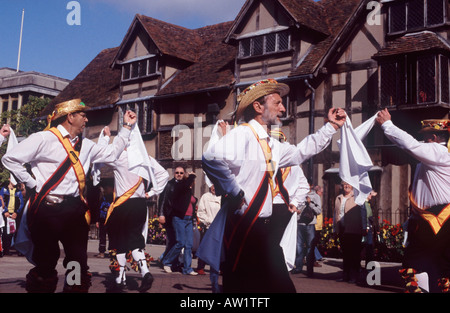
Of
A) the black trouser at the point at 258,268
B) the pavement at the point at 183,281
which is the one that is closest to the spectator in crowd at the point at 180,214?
the pavement at the point at 183,281

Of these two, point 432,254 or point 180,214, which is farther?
point 180,214

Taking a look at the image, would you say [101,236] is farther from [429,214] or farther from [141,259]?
[429,214]

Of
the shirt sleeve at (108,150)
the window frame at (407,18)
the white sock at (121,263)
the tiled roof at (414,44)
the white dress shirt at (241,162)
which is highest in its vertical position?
the window frame at (407,18)

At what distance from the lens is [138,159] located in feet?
27.8

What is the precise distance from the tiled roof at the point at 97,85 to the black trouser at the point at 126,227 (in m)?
18.0

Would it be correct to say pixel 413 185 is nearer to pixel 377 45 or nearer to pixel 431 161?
pixel 431 161

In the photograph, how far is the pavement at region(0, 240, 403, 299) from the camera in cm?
860

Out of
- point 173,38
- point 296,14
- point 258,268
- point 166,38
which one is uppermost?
point 173,38

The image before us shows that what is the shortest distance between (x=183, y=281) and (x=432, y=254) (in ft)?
16.1

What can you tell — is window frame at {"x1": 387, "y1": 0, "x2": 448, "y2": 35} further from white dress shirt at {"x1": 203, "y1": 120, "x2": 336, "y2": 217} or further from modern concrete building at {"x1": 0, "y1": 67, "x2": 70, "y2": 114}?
modern concrete building at {"x1": 0, "y1": 67, "x2": 70, "y2": 114}

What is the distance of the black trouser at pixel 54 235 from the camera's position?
5.60 m

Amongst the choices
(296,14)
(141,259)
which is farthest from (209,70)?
(141,259)

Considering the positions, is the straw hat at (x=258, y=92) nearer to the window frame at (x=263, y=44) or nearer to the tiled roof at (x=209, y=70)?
the window frame at (x=263, y=44)
